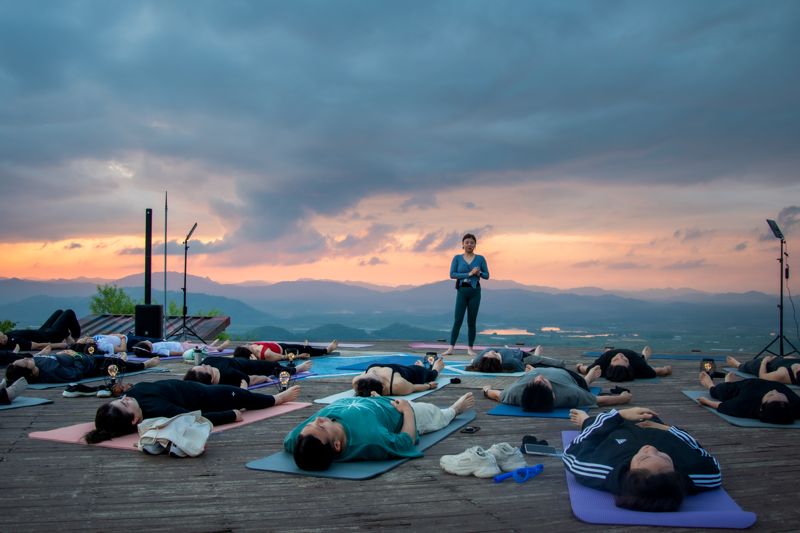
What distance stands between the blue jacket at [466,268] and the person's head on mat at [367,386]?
13.5 feet

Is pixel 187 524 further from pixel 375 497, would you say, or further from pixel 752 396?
pixel 752 396

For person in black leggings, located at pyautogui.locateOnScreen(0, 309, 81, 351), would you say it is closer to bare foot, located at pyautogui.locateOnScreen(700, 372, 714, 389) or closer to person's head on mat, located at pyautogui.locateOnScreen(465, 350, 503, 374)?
person's head on mat, located at pyautogui.locateOnScreen(465, 350, 503, 374)

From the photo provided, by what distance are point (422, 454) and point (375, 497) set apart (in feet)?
2.62

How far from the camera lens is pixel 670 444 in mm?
3186

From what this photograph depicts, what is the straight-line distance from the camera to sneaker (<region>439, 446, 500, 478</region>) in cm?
338

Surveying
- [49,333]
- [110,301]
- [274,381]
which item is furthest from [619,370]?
[110,301]

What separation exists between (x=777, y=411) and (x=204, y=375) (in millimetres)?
4453

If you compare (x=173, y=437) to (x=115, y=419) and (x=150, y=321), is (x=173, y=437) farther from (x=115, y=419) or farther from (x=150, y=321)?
(x=150, y=321)

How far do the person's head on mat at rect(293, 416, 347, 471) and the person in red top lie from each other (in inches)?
161

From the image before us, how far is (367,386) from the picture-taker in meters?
5.54

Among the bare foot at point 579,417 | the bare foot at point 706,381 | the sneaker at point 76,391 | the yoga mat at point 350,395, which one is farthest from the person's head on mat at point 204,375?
the bare foot at point 706,381

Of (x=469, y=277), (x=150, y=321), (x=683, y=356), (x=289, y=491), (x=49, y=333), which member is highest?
(x=469, y=277)

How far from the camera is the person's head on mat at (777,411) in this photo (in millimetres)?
4629

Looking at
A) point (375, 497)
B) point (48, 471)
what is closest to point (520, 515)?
point (375, 497)
